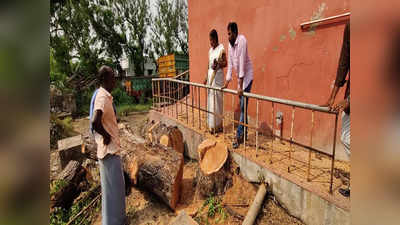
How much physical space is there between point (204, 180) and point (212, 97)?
152 cm

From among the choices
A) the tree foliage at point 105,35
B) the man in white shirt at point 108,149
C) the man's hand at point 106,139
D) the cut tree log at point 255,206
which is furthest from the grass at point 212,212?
the tree foliage at point 105,35

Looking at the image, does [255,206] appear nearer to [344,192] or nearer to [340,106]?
[344,192]

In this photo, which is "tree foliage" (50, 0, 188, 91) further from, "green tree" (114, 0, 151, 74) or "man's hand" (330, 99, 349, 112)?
"man's hand" (330, 99, 349, 112)

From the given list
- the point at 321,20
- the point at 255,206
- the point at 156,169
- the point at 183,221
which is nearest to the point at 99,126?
the point at 156,169

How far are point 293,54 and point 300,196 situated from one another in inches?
86.4

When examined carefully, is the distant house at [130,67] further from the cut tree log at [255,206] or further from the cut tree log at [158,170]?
the cut tree log at [255,206]

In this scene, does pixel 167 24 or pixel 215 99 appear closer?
pixel 215 99

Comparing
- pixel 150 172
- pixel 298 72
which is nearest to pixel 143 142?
pixel 150 172

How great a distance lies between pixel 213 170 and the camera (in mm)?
2918

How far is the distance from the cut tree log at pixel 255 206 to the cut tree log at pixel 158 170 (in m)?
1.06

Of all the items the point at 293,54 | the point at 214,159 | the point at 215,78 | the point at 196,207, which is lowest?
the point at 196,207

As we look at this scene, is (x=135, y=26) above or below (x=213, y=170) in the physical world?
above

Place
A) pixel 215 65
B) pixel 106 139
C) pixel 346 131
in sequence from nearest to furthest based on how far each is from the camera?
pixel 346 131 → pixel 106 139 → pixel 215 65
